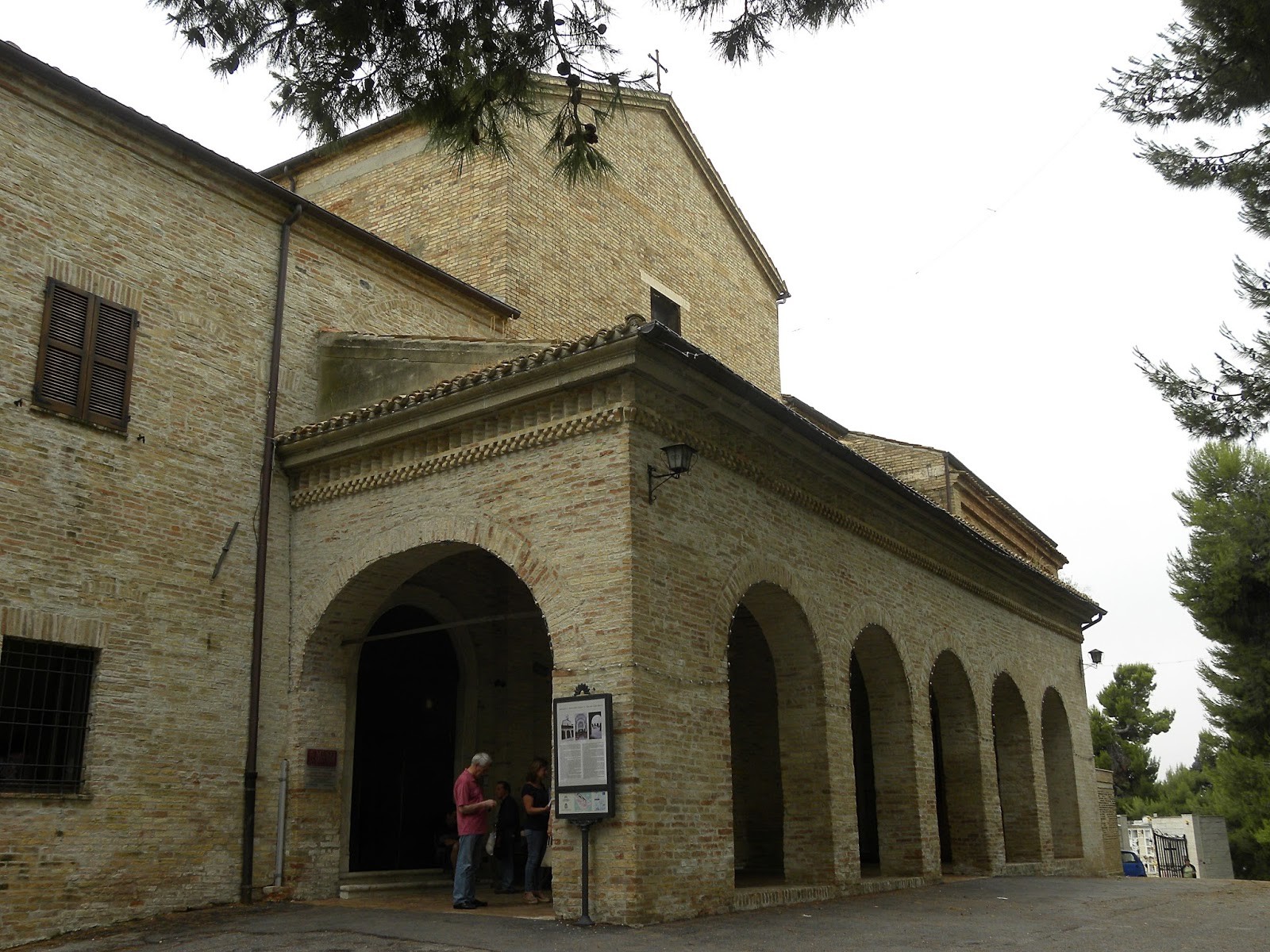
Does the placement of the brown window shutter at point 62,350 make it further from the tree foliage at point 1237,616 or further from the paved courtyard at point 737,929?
the tree foliage at point 1237,616

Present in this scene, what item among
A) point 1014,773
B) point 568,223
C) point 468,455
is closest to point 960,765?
point 1014,773

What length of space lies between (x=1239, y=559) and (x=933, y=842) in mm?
18961

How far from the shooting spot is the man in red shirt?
31.3 ft

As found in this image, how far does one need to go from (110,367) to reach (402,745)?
502 centimetres

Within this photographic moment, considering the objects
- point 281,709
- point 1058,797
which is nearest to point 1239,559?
point 1058,797

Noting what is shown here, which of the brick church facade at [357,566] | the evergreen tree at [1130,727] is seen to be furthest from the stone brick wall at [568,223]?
the evergreen tree at [1130,727]

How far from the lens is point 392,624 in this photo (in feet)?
41.3

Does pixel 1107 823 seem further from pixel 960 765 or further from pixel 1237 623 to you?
pixel 1237 623

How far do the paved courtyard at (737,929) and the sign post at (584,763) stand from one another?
1.94 ft

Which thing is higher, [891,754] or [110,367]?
[110,367]

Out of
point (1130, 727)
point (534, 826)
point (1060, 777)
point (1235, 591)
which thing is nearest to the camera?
point (534, 826)

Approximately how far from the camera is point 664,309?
18.7 m

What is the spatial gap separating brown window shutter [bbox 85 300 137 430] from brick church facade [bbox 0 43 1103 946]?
30mm

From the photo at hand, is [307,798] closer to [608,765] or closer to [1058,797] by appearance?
[608,765]
